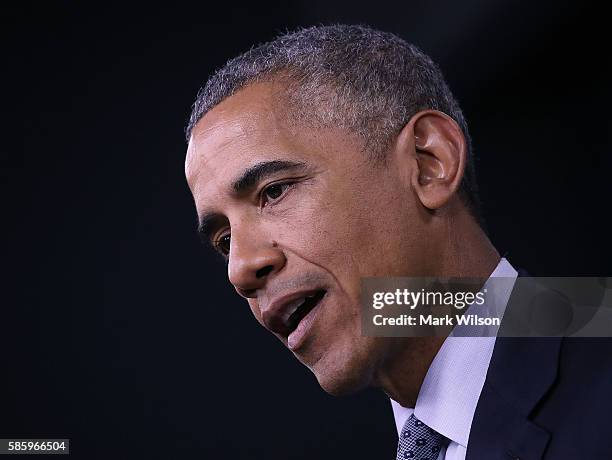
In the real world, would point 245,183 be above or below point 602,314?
above

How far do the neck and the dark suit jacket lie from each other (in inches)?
Result: 4.8

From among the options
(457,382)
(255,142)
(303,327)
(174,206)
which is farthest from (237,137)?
(174,206)

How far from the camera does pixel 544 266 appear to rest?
1958 mm

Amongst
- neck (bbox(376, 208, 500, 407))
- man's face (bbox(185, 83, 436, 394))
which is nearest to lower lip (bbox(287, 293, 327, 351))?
man's face (bbox(185, 83, 436, 394))

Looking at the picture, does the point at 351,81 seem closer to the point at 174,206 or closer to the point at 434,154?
the point at 434,154

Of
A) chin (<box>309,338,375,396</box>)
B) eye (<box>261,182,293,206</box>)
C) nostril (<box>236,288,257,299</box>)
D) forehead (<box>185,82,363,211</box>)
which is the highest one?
forehead (<box>185,82,363,211</box>)

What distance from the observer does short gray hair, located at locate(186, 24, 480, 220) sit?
49.2 inches

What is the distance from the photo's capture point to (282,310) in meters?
1.18

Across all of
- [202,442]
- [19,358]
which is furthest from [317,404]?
[19,358]

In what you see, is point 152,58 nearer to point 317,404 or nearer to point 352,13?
point 352,13

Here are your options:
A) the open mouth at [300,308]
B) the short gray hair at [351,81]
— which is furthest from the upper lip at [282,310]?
the short gray hair at [351,81]

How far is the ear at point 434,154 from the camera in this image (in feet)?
4.03

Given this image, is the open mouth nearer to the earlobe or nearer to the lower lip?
the lower lip

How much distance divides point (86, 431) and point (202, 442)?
29 cm
